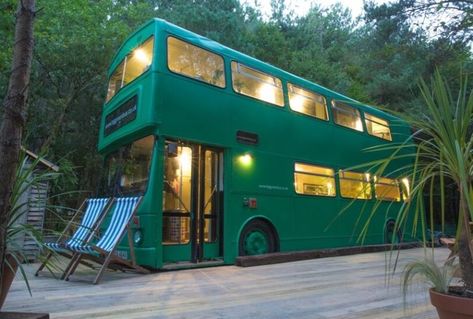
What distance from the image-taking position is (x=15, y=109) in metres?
1.77

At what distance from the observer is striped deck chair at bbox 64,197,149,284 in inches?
151

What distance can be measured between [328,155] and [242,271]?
10.6 feet

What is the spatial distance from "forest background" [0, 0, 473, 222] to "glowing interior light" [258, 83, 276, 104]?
11.1 feet

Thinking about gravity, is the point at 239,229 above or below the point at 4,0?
below


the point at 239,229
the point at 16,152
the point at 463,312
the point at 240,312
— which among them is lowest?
the point at 240,312

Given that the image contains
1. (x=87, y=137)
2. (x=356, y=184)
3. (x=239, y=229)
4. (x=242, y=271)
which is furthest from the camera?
(x=87, y=137)

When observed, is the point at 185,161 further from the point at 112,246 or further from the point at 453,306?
the point at 453,306

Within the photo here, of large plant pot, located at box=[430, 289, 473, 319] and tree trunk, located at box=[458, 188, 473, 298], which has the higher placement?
tree trunk, located at box=[458, 188, 473, 298]

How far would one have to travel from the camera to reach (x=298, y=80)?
22.2 ft

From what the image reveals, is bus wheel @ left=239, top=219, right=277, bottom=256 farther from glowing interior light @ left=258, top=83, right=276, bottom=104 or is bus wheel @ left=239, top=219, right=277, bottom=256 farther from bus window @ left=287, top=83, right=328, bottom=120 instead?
bus window @ left=287, top=83, right=328, bottom=120

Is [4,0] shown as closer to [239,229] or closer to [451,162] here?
[239,229]

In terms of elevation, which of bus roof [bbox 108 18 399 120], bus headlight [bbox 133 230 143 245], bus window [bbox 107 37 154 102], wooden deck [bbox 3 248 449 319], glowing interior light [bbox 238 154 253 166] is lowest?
wooden deck [bbox 3 248 449 319]

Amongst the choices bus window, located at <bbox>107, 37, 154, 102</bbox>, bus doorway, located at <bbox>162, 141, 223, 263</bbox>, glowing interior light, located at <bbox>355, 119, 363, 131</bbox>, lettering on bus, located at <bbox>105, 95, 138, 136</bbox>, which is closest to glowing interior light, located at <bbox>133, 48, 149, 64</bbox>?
bus window, located at <bbox>107, 37, 154, 102</bbox>

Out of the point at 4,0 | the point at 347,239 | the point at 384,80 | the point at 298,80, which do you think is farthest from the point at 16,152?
the point at 384,80
